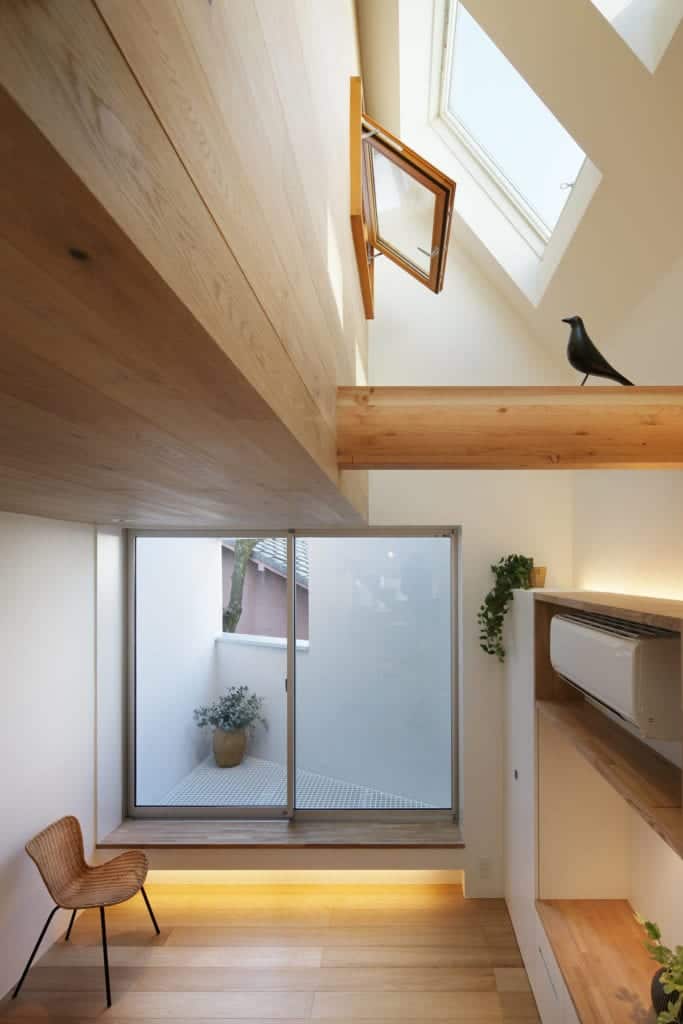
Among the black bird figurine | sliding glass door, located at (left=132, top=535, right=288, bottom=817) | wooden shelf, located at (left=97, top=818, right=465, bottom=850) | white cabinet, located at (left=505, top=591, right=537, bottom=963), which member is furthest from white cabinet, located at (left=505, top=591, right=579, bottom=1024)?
sliding glass door, located at (left=132, top=535, right=288, bottom=817)

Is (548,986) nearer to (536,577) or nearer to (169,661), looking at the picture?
(536,577)

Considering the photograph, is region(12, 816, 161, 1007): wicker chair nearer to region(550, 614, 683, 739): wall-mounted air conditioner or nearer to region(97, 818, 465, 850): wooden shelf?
region(97, 818, 465, 850): wooden shelf

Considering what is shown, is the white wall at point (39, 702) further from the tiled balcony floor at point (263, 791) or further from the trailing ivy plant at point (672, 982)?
the trailing ivy plant at point (672, 982)

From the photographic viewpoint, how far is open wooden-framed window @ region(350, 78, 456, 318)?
2600 millimetres

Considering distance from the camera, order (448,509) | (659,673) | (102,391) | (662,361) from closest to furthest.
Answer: (102,391) → (659,673) → (662,361) → (448,509)

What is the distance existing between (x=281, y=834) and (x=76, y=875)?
1.29m

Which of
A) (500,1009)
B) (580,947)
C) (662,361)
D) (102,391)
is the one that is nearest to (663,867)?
(580,947)

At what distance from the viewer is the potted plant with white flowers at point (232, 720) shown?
4.48 m

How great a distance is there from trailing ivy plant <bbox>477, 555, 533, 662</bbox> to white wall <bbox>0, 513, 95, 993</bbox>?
8.35 feet

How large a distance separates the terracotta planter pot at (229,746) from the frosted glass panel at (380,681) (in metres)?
0.43

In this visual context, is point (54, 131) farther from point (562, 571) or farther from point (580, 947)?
point (562, 571)

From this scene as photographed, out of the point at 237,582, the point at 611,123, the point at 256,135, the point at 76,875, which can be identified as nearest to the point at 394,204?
the point at 611,123

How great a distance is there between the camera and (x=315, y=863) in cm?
404

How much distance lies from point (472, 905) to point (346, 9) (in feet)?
15.4
